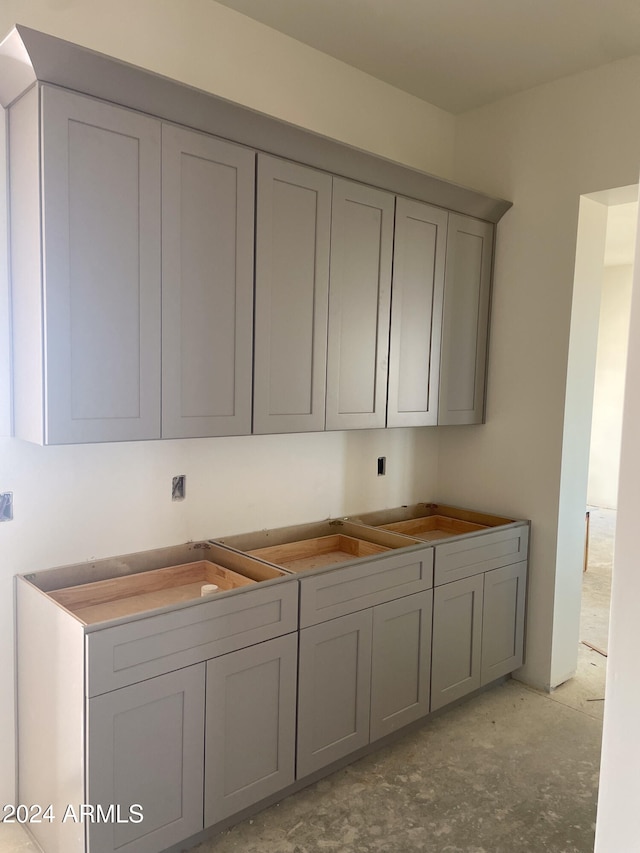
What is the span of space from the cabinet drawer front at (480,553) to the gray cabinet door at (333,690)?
1.72 ft

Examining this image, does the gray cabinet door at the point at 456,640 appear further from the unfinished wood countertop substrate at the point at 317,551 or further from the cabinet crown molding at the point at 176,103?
the cabinet crown molding at the point at 176,103

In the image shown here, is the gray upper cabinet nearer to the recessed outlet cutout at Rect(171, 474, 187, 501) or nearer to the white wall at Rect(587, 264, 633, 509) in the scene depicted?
the recessed outlet cutout at Rect(171, 474, 187, 501)

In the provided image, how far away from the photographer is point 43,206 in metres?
1.91

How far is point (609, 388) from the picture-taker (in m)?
7.84

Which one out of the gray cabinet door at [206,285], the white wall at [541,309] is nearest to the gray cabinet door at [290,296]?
the gray cabinet door at [206,285]

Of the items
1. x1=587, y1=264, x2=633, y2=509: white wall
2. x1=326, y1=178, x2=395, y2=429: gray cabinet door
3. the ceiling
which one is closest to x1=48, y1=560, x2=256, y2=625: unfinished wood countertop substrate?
x1=326, y1=178, x2=395, y2=429: gray cabinet door

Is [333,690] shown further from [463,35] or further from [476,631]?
[463,35]

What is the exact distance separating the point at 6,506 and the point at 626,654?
1.99 m

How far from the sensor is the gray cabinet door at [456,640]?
2994 mm

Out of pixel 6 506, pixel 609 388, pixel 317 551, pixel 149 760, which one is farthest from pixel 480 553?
pixel 609 388

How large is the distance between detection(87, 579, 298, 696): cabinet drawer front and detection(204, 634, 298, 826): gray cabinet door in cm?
6

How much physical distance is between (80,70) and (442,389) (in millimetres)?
2161

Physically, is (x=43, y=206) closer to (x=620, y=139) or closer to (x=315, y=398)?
(x=315, y=398)

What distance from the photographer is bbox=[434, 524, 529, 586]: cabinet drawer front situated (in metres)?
2.99
